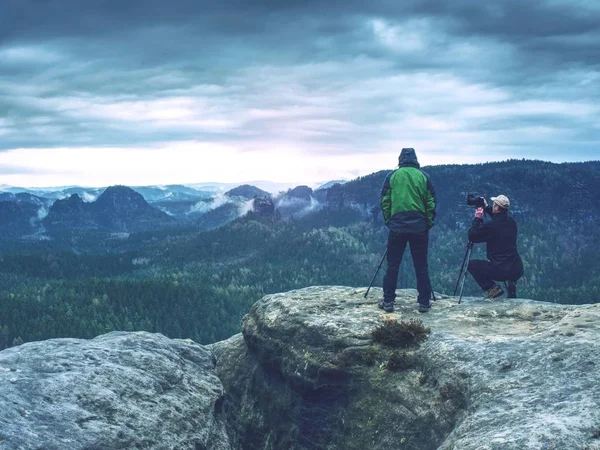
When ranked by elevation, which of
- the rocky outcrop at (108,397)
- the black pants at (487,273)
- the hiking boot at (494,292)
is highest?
the black pants at (487,273)

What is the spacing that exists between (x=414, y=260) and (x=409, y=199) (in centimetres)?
274

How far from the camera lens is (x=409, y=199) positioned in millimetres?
21000

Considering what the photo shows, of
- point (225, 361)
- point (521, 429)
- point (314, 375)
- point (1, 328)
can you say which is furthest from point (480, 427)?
point (1, 328)

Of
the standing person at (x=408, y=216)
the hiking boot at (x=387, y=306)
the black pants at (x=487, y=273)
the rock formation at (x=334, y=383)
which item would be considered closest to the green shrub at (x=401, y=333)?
the rock formation at (x=334, y=383)

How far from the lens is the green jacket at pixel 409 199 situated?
21.0m

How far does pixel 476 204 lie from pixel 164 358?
51.4ft

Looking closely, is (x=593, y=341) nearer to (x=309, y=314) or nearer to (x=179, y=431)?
(x=309, y=314)

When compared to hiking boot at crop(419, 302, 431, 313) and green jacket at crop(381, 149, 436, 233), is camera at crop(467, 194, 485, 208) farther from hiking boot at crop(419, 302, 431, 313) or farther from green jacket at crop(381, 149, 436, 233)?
hiking boot at crop(419, 302, 431, 313)

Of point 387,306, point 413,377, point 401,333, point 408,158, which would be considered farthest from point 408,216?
point 413,377

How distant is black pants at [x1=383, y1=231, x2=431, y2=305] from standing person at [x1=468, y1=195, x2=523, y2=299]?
2687mm

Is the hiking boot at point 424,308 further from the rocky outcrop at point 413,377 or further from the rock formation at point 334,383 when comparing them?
the rocky outcrop at point 413,377

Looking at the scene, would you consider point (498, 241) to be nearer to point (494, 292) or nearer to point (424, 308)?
point (494, 292)

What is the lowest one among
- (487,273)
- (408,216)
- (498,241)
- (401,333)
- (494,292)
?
(401,333)

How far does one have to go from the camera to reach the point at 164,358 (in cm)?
2220
